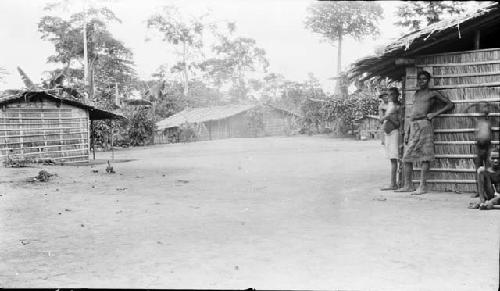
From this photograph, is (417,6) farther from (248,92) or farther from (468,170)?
(468,170)

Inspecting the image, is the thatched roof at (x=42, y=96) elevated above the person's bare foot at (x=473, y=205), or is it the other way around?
the thatched roof at (x=42, y=96)

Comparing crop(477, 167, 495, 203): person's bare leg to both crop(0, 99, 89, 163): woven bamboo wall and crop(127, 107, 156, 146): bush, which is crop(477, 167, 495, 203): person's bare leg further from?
crop(127, 107, 156, 146): bush

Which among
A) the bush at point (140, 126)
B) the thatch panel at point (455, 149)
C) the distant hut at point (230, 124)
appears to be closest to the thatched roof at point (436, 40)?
the thatch panel at point (455, 149)

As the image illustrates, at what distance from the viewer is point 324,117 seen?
26.0 meters

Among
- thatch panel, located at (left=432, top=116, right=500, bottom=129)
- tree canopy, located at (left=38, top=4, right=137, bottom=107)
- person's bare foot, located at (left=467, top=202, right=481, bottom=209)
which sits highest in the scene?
tree canopy, located at (left=38, top=4, right=137, bottom=107)

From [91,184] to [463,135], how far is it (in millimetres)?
6716

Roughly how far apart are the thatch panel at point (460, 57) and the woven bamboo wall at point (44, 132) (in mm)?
11219

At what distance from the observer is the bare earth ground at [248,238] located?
335cm

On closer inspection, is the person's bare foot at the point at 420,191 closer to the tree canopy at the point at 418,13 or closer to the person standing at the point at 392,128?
→ the person standing at the point at 392,128

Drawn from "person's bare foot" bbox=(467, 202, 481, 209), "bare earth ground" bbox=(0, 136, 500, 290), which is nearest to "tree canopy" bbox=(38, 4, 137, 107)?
"bare earth ground" bbox=(0, 136, 500, 290)

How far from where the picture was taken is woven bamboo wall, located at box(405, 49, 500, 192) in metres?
6.96

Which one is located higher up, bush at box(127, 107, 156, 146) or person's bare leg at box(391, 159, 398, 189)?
bush at box(127, 107, 156, 146)

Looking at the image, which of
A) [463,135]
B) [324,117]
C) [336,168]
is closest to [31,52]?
[463,135]

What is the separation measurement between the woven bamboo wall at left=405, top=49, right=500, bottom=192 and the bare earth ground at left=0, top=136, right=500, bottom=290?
453 millimetres
